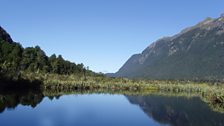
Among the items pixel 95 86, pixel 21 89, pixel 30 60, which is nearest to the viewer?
pixel 21 89

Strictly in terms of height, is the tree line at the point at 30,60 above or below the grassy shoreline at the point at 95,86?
above

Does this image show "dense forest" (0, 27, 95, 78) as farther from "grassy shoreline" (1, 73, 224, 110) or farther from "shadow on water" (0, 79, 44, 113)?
"shadow on water" (0, 79, 44, 113)

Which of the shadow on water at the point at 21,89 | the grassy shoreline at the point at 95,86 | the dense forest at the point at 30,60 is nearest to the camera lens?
the shadow on water at the point at 21,89

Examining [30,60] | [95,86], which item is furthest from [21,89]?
[30,60]

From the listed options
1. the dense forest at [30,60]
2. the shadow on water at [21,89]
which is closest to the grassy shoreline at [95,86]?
the shadow on water at [21,89]

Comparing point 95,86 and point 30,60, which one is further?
point 30,60

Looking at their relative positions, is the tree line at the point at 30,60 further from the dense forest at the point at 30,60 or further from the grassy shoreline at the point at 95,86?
the grassy shoreline at the point at 95,86

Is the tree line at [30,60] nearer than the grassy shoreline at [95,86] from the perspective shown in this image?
No

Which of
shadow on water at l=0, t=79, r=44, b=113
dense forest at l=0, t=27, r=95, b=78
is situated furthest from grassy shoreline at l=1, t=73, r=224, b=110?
dense forest at l=0, t=27, r=95, b=78

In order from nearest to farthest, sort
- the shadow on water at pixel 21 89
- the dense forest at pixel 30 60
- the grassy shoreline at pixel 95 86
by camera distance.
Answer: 1. the shadow on water at pixel 21 89
2. the grassy shoreline at pixel 95 86
3. the dense forest at pixel 30 60

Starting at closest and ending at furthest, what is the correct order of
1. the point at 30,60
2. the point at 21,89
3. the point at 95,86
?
1. the point at 21,89
2. the point at 95,86
3. the point at 30,60

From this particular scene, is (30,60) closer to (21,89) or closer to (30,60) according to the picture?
(30,60)

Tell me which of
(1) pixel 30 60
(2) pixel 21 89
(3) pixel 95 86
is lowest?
(2) pixel 21 89

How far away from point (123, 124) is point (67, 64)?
142089 millimetres
